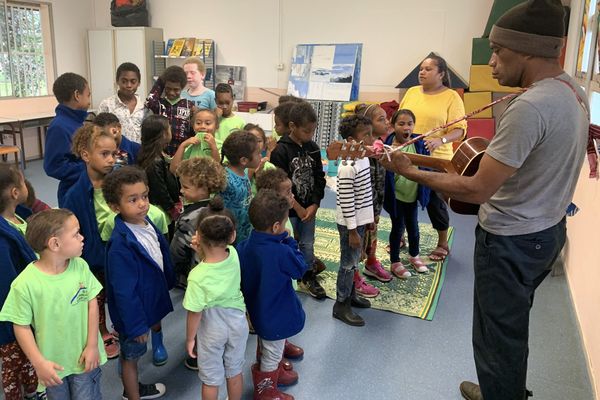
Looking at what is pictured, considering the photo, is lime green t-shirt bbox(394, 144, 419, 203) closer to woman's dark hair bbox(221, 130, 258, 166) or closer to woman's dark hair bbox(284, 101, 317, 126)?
woman's dark hair bbox(284, 101, 317, 126)

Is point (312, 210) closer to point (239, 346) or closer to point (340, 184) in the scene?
point (340, 184)

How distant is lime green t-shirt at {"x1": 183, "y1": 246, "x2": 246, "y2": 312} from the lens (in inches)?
68.1

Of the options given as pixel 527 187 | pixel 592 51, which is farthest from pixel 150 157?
pixel 592 51

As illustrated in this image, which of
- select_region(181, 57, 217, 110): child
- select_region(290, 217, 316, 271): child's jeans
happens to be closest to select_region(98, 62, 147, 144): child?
select_region(181, 57, 217, 110): child

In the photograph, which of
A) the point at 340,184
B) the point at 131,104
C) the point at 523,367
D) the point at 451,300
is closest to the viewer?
the point at 523,367

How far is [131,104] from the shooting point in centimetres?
336

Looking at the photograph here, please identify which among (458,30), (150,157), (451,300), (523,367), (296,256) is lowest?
(451,300)

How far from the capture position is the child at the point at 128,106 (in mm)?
3271

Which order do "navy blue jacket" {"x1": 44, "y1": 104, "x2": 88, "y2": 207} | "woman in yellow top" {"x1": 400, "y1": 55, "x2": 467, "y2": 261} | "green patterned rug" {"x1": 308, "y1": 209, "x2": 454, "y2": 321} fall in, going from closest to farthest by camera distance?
"navy blue jacket" {"x1": 44, "y1": 104, "x2": 88, "y2": 207} < "green patterned rug" {"x1": 308, "y1": 209, "x2": 454, "y2": 321} < "woman in yellow top" {"x1": 400, "y1": 55, "x2": 467, "y2": 261}

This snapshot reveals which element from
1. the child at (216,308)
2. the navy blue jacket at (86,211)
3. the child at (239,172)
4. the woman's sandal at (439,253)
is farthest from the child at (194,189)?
the woman's sandal at (439,253)

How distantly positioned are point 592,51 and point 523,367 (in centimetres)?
248

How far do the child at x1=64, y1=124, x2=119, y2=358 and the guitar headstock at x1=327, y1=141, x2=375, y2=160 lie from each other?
1.04 metres

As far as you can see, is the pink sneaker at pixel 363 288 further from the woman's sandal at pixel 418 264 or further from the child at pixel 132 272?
the child at pixel 132 272

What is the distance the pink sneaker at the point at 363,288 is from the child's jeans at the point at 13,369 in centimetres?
197
